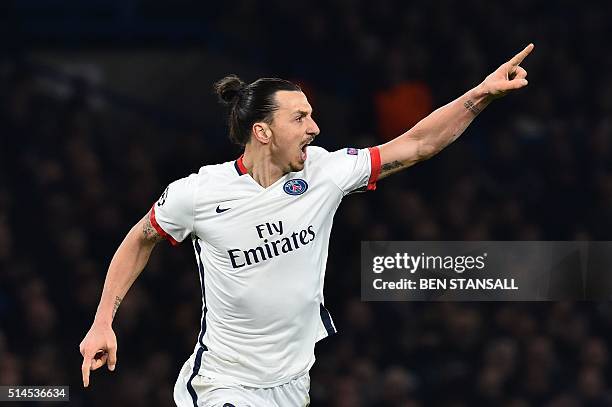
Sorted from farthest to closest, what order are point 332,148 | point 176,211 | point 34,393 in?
1. point 332,148
2. point 34,393
3. point 176,211

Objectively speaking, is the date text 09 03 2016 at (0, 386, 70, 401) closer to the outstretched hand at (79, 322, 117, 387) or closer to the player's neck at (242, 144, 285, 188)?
the outstretched hand at (79, 322, 117, 387)

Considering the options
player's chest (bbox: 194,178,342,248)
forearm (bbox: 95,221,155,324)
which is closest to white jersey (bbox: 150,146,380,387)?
player's chest (bbox: 194,178,342,248)

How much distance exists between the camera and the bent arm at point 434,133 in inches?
183

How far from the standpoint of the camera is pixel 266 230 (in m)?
4.67

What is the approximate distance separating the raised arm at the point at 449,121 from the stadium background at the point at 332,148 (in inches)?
138

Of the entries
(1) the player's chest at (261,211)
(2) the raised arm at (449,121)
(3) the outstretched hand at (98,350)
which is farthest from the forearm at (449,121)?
(3) the outstretched hand at (98,350)

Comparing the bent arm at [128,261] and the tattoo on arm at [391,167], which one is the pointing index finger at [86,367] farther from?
the tattoo on arm at [391,167]

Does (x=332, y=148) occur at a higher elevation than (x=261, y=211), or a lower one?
higher

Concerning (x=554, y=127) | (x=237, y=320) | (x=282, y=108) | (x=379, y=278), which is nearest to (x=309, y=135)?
(x=282, y=108)

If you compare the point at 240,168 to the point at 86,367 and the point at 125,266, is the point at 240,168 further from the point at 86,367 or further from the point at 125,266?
the point at 86,367

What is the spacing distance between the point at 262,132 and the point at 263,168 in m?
0.14

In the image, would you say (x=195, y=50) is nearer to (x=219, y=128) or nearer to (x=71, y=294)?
(x=219, y=128)

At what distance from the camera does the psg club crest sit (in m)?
4.71

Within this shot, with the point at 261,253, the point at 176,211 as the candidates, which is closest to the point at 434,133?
the point at 261,253
